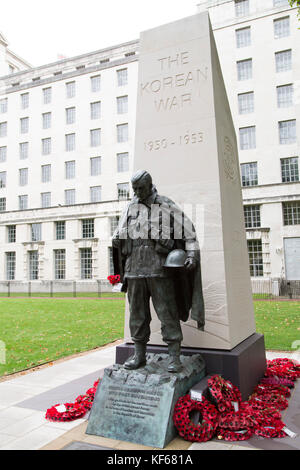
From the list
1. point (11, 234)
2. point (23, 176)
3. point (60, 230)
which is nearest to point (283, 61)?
point (60, 230)

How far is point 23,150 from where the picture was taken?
42.2 metres

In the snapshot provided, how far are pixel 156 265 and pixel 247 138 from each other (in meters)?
29.1

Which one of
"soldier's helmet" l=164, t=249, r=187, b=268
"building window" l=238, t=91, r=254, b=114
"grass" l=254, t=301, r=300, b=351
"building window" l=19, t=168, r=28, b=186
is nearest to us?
"soldier's helmet" l=164, t=249, r=187, b=268

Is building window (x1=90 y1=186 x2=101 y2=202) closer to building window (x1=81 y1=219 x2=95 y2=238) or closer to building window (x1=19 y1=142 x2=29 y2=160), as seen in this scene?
building window (x1=81 y1=219 x2=95 y2=238)

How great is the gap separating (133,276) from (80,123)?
3736 centimetres

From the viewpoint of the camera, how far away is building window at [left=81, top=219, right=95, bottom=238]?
37.8 metres

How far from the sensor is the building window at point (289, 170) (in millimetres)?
29219

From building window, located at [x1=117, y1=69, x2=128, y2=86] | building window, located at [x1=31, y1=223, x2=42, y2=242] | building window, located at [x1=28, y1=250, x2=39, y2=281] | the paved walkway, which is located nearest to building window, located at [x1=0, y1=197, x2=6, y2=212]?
building window, located at [x1=31, y1=223, x2=42, y2=242]

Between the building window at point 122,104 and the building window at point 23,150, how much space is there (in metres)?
12.2

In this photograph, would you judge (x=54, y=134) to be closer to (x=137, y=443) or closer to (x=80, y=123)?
(x=80, y=123)

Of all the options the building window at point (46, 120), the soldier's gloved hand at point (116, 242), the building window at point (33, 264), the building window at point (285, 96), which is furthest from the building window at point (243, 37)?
the soldier's gloved hand at point (116, 242)

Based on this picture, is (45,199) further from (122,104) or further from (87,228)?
(122,104)

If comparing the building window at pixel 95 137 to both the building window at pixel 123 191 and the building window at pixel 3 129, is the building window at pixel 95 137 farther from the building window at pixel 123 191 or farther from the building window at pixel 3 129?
the building window at pixel 3 129

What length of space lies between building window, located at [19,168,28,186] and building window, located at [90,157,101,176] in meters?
8.76
